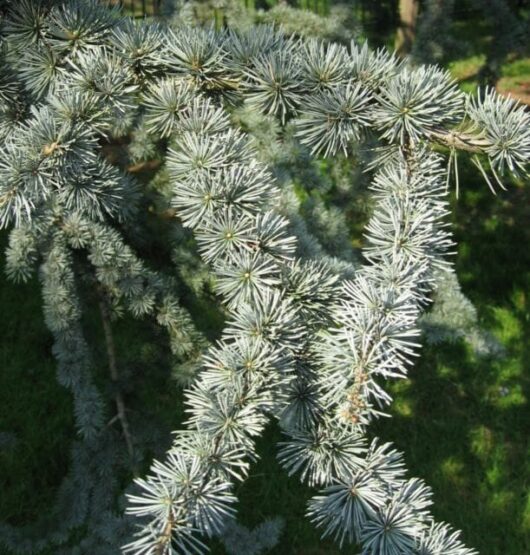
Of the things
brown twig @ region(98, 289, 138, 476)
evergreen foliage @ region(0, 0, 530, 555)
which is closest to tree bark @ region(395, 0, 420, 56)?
brown twig @ region(98, 289, 138, 476)

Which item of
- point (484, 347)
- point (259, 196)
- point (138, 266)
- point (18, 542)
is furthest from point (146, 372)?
point (259, 196)

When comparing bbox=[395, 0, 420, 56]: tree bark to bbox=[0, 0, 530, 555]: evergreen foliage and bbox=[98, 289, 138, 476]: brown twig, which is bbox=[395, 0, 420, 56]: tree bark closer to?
bbox=[98, 289, 138, 476]: brown twig

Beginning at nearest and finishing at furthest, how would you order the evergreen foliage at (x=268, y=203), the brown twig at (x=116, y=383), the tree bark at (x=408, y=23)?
1. the evergreen foliage at (x=268, y=203)
2. the brown twig at (x=116, y=383)
3. the tree bark at (x=408, y=23)

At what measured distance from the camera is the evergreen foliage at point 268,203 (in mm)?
1005

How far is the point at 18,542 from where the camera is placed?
219cm

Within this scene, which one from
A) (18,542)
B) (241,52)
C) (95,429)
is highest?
(241,52)

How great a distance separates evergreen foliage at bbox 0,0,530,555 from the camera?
39.6 inches

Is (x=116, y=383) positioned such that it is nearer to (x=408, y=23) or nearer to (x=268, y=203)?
(x=268, y=203)

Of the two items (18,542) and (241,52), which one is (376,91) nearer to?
(241,52)

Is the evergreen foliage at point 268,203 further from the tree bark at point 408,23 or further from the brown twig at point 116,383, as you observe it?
the tree bark at point 408,23

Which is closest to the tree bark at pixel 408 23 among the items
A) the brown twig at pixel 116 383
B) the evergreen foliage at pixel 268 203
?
the brown twig at pixel 116 383

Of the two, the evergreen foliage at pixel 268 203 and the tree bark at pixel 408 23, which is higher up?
the tree bark at pixel 408 23

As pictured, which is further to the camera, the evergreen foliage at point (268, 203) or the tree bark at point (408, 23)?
the tree bark at point (408, 23)

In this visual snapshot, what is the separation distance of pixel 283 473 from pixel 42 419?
1.29m
